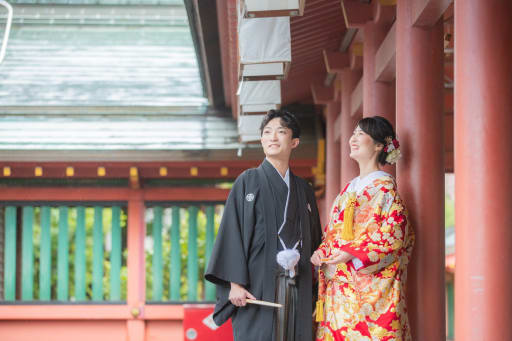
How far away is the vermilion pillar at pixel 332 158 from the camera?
30.1 feet

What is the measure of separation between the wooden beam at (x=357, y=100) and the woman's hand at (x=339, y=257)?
3426 mm

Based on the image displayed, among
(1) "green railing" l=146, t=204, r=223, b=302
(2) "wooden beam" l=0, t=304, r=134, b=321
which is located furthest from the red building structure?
(2) "wooden beam" l=0, t=304, r=134, b=321

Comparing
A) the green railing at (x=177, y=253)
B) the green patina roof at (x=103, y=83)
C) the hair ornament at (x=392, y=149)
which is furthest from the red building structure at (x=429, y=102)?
the green railing at (x=177, y=253)

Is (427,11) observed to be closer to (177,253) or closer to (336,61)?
(336,61)

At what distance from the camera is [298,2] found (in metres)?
4.01

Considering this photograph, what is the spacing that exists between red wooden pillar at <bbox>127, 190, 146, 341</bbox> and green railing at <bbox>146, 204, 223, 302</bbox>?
165mm

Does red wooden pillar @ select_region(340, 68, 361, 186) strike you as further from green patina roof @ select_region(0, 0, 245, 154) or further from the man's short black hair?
the man's short black hair

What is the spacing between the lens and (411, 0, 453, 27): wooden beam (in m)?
4.41

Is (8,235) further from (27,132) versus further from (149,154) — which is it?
(149,154)

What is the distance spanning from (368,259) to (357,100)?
3766mm

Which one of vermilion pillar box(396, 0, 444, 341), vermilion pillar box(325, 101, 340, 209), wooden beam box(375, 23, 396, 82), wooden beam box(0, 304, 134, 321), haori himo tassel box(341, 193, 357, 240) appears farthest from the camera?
wooden beam box(0, 304, 134, 321)

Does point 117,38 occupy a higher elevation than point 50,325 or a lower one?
higher

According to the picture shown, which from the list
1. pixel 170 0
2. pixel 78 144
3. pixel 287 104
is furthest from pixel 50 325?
pixel 170 0

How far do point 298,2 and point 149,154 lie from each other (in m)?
6.25
